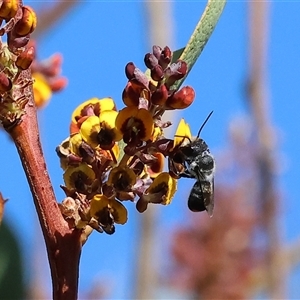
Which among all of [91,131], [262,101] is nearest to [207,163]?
[91,131]

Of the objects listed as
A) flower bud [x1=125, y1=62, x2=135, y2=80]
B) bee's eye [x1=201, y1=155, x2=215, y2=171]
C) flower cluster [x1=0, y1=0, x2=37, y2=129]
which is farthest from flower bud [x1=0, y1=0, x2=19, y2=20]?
bee's eye [x1=201, y1=155, x2=215, y2=171]

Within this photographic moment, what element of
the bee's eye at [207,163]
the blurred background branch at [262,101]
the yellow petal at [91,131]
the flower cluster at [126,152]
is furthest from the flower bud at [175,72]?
the blurred background branch at [262,101]

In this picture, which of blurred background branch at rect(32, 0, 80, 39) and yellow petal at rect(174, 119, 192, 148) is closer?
yellow petal at rect(174, 119, 192, 148)

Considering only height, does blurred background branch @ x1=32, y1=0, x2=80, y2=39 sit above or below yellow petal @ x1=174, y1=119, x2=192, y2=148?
above

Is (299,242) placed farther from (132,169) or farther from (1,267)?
(132,169)

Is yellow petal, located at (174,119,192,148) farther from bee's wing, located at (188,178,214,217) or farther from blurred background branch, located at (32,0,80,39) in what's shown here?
blurred background branch, located at (32,0,80,39)

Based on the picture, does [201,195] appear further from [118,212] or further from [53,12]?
[53,12]

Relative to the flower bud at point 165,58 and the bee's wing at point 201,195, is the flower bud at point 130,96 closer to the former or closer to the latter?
the flower bud at point 165,58
